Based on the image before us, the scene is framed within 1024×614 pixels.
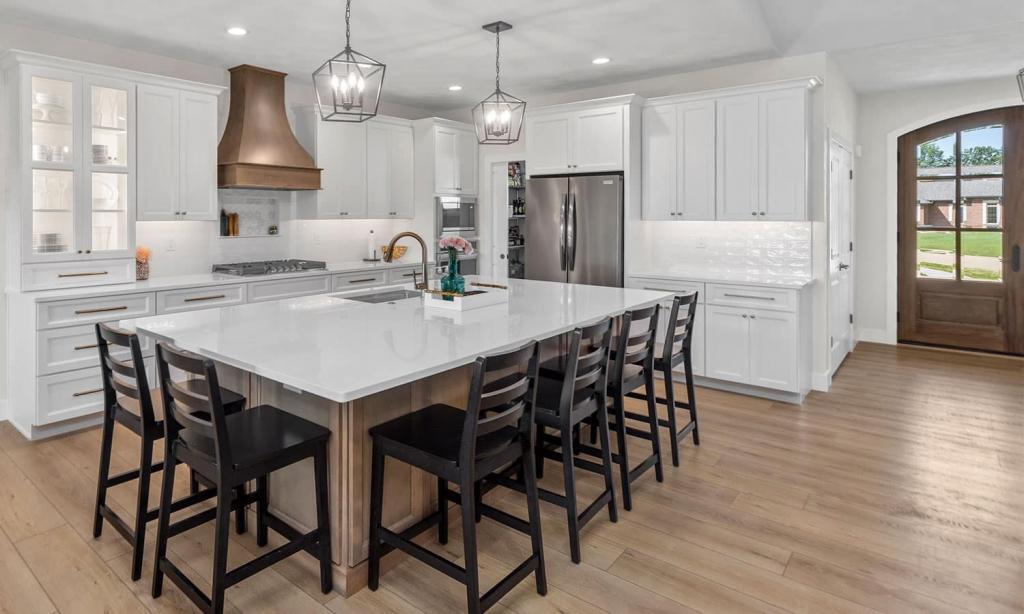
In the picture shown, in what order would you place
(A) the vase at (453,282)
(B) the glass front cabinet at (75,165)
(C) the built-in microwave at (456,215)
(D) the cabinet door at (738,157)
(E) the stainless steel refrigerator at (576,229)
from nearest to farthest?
(A) the vase at (453,282)
(B) the glass front cabinet at (75,165)
(D) the cabinet door at (738,157)
(E) the stainless steel refrigerator at (576,229)
(C) the built-in microwave at (456,215)

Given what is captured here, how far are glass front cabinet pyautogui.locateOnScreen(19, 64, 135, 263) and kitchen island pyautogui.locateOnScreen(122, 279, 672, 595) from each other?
183 cm

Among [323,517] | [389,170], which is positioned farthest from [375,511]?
[389,170]

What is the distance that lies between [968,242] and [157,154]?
7.39 meters

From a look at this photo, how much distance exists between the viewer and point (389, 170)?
6.35m

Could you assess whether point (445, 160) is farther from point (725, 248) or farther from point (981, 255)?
point (981, 255)

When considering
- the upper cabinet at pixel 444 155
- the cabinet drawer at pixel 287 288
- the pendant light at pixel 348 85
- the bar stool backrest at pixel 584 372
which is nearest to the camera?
the bar stool backrest at pixel 584 372

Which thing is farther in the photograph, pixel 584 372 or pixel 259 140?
pixel 259 140

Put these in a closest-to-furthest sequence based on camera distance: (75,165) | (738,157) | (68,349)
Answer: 1. (68,349)
2. (75,165)
3. (738,157)

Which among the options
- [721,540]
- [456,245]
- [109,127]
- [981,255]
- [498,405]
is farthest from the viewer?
[981,255]

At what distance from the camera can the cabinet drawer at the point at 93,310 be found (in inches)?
153

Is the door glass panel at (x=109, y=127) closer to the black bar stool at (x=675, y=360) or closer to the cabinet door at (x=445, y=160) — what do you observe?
the cabinet door at (x=445, y=160)

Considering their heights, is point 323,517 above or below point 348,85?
below

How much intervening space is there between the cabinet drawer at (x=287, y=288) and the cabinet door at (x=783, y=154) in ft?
12.1

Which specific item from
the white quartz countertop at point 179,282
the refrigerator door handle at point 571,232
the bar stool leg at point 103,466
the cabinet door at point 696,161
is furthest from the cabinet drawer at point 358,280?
the bar stool leg at point 103,466
